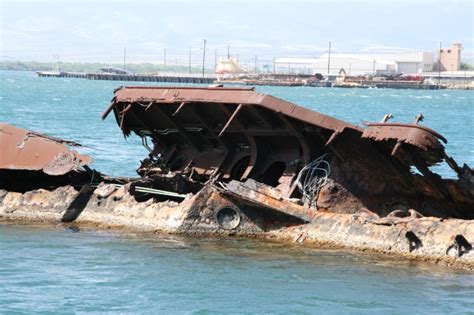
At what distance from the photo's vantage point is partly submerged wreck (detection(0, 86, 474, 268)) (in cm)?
1562

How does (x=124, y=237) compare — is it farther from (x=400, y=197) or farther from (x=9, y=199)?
(x=400, y=197)

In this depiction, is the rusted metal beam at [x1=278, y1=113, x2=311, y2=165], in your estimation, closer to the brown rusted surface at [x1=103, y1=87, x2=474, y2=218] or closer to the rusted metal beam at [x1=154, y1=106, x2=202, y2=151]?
the brown rusted surface at [x1=103, y1=87, x2=474, y2=218]

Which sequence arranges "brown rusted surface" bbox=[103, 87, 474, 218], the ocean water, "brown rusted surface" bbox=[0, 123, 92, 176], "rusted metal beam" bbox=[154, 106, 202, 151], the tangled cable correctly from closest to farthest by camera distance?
the ocean water → "brown rusted surface" bbox=[103, 87, 474, 218] → the tangled cable → "brown rusted surface" bbox=[0, 123, 92, 176] → "rusted metal beam" bbox=[154, 106, 202, 151]

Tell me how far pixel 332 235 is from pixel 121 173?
12433 millimetres

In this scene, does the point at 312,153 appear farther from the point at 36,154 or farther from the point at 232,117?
the point at 36,154

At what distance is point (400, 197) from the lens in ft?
56.6

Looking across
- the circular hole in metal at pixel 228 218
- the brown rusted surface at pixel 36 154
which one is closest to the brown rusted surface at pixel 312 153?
the circular hole in metal at pixel 228 218

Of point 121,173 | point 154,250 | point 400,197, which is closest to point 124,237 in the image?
point 154,250

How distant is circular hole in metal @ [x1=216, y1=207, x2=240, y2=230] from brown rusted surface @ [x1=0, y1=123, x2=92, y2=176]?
278 centimetres

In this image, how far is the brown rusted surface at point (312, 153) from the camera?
53.4 ft

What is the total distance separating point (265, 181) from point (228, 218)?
1.65 metres

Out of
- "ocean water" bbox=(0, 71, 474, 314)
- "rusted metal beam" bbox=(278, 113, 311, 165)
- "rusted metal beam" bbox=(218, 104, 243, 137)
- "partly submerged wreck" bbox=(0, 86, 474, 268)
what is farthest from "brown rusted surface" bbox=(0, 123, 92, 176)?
"rusted metal beam" bbox=(278, 113, 311, 165)

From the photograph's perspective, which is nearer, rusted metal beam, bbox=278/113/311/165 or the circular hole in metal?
the circular hole in metal

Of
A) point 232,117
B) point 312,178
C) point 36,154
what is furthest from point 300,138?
point 36,154
